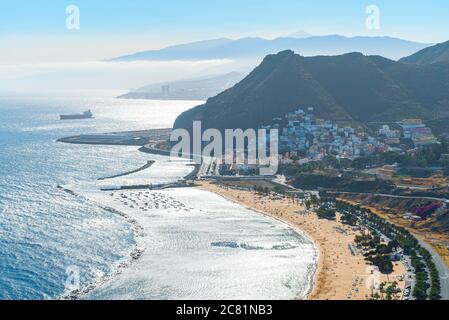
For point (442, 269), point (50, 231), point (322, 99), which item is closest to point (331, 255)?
point (442, 269)

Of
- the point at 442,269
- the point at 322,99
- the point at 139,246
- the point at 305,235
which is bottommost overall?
the point at 305,235

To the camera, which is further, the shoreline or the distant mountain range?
the distant mountain range

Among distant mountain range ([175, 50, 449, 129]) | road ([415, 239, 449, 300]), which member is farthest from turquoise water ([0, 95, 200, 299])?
distant mountain range ([175, 50, 449, 129])

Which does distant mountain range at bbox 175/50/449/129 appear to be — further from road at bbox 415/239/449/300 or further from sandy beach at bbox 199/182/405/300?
road at bbox 415/239/449/300

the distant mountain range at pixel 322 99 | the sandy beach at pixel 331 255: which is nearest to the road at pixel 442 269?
the sandy beach at pixel 331 255

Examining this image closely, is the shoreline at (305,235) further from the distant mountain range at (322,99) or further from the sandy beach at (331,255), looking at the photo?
the distant mountain range at (322,99)

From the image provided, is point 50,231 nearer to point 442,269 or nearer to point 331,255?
point 331,255

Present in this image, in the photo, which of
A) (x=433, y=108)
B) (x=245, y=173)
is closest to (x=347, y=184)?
(x=245, y=173)
